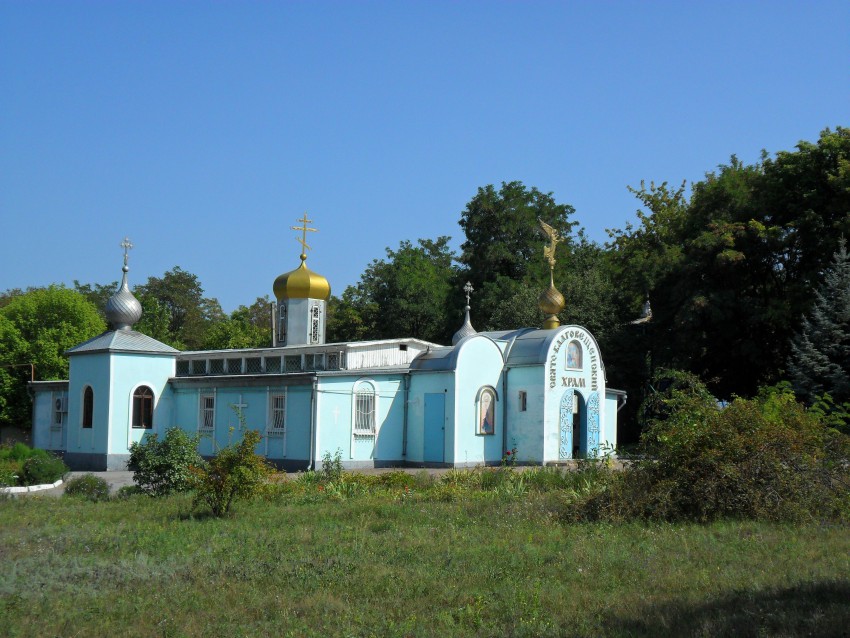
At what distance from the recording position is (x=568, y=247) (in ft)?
171

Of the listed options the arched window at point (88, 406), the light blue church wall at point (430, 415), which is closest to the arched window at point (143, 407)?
the arched window at point (88, 406)

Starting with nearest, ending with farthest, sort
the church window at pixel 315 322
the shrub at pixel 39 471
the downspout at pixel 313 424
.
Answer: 1. the shrub at pixel 39 471
2. the downspout at pixel 313 424
3. the church window at pixel 315 322

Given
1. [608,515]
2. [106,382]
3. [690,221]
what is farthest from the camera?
Answer: [690,221]

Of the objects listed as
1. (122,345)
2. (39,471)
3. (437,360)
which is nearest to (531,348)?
(437,360)

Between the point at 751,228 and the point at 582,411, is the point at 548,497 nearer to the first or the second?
the point at 582,411

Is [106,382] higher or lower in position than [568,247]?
lower

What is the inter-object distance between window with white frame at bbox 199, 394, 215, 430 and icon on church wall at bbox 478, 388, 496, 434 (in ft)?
26.5

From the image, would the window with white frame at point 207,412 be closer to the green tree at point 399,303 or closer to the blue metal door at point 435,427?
the blue metal door at point 435,427

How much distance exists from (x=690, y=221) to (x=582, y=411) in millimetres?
12110

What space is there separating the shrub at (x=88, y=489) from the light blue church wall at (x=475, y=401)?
35.8 feet

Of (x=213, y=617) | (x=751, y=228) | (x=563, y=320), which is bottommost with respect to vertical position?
(x=213, y=617)

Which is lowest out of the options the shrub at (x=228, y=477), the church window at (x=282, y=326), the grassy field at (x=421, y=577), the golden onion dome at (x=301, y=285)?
the grassy field at (x=421, y=577)

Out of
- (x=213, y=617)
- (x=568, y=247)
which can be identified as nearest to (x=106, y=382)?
(x=213, y=617)

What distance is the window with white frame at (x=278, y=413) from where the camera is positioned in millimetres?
26656
